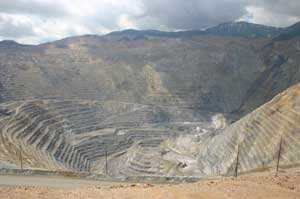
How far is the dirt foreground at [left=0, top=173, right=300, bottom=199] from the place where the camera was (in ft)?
46.6

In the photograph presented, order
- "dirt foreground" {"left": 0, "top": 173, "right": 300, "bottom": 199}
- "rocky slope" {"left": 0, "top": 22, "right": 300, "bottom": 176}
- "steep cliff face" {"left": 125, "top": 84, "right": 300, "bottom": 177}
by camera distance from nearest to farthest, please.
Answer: "dirt foreground" {"left": 0, "top": 173, "right": 300, "bottom": 199}, "steep cliff face" {"left": 125, "top": 84, "right": 300, "bottom": 177}, "rocky slope" {"left": 0, "top": 22, "right": 300, "bottom": 176}

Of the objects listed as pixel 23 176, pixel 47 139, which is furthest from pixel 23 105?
pixel 23 176

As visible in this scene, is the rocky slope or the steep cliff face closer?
the steep cliff face

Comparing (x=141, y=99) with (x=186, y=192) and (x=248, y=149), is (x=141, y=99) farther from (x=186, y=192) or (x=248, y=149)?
(x=186, y=192)

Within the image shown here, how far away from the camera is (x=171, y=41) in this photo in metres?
138

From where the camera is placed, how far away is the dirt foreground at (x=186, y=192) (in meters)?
14.2

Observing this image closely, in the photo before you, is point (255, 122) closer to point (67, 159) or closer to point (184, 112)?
point (67, 159)

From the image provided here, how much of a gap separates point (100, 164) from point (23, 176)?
42.4m

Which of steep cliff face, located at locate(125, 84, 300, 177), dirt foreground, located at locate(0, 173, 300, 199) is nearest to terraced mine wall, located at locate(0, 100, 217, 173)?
steep cliff face, located at locate(125, 84, 300, 177)

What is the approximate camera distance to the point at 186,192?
48.7 ft

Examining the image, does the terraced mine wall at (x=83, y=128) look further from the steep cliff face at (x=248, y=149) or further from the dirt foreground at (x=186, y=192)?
the dirt foreground at (x=186, y=192)

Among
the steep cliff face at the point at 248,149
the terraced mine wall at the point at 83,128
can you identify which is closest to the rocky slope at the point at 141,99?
the terraced mine wall at the point at 83,128

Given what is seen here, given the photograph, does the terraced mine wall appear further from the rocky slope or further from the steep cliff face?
the steep cliff face

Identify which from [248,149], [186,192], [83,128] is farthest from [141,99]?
[186,192]
